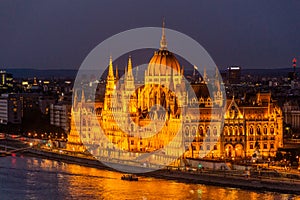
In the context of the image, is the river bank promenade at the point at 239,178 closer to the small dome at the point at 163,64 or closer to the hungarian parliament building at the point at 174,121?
the hungarian parliament building at the point at 174,121

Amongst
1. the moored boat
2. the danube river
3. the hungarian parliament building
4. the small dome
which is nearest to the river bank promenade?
the danube river

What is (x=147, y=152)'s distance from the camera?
35.6 meters

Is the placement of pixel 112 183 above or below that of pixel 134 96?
below

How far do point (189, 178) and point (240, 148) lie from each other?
175 inches

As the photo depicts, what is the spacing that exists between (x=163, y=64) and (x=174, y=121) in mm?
4809

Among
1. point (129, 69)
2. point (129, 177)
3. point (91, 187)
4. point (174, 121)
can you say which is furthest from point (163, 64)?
point (91, 187)

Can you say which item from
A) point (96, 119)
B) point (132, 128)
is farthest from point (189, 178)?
point (96, 119)

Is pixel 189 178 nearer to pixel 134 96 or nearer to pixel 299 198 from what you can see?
pixel 299 198

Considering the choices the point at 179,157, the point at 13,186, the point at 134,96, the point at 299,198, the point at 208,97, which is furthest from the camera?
the point at 134,96

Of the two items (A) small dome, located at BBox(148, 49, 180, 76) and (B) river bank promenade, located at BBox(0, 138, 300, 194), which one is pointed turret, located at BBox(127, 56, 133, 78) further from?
(B) river bank promenade, located at BBox(0, 138, 300, 194)

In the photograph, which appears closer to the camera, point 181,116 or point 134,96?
point 181,116

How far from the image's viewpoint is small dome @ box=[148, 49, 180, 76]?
38969mm

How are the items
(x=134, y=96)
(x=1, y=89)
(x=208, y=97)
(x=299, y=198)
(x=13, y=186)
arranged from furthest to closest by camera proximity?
(x=1, y=89), (x=134, y=96), (x=208, y=97), (x=13, y=186), (x=299, y=198)

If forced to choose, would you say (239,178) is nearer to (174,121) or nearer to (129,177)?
(129,177)
